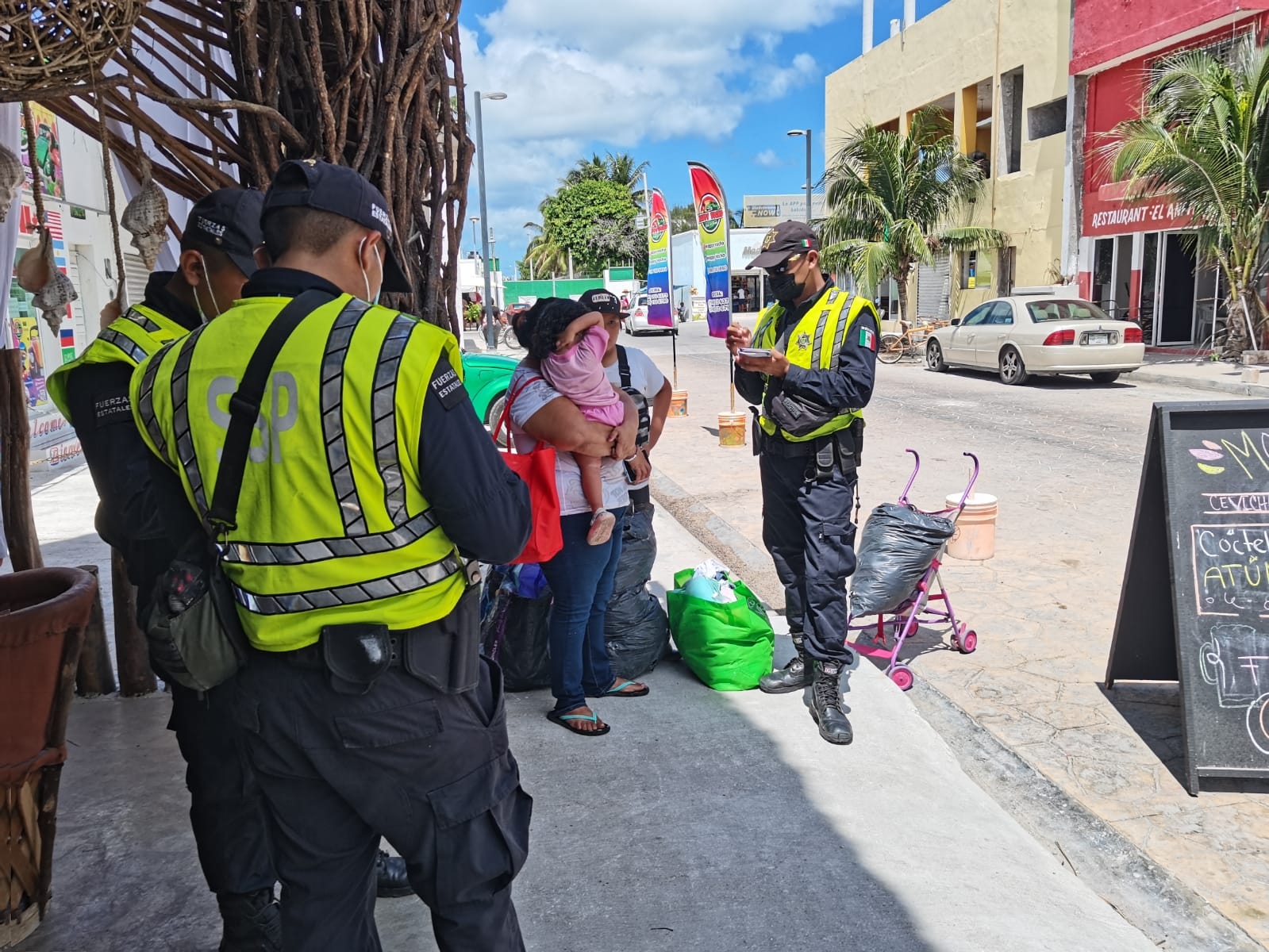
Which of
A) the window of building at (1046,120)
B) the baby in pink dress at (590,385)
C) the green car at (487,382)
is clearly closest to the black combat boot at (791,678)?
the baby in pink dress at (590,385)

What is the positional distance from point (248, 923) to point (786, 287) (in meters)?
2.93

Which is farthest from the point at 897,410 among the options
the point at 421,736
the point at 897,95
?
the point at 897,95

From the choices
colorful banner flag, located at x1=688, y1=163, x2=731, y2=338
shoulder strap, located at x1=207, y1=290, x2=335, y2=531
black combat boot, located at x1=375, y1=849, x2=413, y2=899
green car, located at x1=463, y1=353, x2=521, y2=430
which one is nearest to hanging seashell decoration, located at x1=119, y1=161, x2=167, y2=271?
shoulder strap, located at x1=207, y1=290, x2=335, y2=531

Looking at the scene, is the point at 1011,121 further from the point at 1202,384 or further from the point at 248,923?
the point at 248,923

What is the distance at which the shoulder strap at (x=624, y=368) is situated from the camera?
13.4 feet

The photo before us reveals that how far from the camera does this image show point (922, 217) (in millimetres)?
23203

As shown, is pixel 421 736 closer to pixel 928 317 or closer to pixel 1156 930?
pixel 1156 930

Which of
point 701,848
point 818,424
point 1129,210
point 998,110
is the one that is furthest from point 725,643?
point 998,110

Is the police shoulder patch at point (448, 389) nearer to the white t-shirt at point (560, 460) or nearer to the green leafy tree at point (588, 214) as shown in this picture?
the white t-shirt at point (560, 460)

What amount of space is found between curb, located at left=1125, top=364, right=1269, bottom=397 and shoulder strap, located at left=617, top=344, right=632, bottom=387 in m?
11.9

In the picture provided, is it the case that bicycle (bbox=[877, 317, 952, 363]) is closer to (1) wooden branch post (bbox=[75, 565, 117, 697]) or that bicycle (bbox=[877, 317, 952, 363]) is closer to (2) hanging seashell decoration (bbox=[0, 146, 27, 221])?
(1) wooden branch post (bbox=[75, 565, 117, 697])

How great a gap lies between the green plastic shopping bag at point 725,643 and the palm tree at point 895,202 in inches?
778

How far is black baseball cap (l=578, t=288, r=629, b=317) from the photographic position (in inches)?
151

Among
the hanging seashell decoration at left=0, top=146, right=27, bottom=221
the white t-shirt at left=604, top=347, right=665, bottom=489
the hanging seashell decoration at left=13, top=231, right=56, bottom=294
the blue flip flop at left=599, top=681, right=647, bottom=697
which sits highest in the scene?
the hanging seashell decoration at left=0, top=146, right=27, bottom=221
